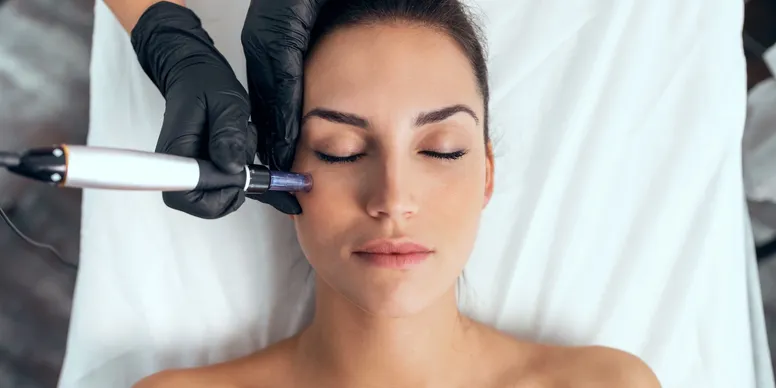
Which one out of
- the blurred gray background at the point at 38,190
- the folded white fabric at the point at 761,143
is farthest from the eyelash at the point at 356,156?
the folded white fabric at the point at 761,143

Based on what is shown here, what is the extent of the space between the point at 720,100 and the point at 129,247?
1149mm

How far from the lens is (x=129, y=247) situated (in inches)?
46.2

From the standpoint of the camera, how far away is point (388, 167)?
888mm

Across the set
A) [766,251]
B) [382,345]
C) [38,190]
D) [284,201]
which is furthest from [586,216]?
[38,190]

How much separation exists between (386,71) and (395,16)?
11cm

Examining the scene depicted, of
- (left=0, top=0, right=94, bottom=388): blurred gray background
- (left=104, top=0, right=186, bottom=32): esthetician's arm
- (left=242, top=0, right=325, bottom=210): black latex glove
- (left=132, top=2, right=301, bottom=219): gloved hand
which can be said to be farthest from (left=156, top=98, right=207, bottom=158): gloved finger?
(left=0, top=0, right=94, bottom=388): blurred gray background

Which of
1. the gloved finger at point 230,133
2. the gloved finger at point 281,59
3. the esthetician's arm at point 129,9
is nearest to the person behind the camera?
the gloved finger at point 230,133

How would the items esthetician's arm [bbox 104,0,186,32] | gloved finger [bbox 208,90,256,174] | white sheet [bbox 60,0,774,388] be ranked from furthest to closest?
1. white sheet [bbox 60,0,774,388]
2. esthetician's arm [bbox 104,0,186,32]
3. gloved finger [bbox 208,90,256,174]

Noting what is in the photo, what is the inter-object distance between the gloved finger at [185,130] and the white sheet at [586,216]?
0.94 feet

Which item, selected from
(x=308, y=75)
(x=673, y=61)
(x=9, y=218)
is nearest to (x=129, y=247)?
(x=9, y=218)

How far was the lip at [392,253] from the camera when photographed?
89 centimetres

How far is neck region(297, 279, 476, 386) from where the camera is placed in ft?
3.34

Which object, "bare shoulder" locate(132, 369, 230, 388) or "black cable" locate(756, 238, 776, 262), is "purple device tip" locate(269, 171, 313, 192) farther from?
"black cable" locate(756, 238, 776, 262)

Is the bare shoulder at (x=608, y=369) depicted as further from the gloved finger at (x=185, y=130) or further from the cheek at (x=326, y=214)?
the gloved finger at (x=185, y=130)
